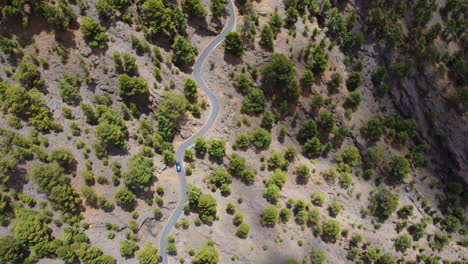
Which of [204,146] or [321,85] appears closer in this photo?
[204,146]

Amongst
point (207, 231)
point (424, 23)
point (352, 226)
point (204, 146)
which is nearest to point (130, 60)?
point (204, 146)

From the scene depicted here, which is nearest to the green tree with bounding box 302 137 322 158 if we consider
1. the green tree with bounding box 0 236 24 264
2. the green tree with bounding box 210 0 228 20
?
the green tree with bounding box 210 0 228 20

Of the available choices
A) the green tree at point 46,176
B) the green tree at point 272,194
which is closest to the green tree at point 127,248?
the green tree at point 46,176

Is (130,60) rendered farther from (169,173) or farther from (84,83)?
(169,173)

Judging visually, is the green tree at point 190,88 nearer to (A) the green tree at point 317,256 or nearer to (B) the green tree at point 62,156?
(B) the green tree at point 62,156

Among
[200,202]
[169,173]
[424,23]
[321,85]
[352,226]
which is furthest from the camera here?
[424,23]

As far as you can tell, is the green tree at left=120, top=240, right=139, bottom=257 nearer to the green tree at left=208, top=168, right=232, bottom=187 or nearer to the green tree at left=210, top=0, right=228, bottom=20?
the green tree at left=208, top=168, right=232, bottom=187
